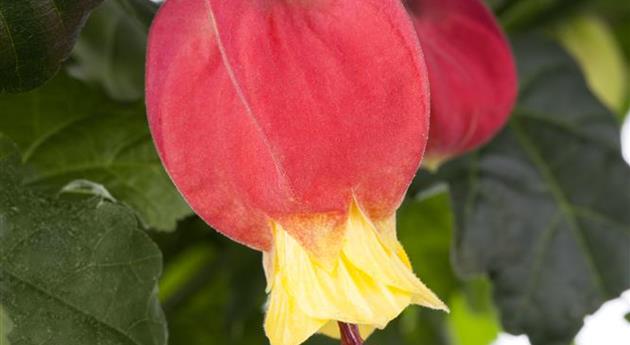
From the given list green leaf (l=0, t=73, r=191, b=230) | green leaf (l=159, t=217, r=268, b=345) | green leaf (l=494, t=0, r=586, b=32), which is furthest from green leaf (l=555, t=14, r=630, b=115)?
green leaf (l=0, t=73, r=191, b=230)

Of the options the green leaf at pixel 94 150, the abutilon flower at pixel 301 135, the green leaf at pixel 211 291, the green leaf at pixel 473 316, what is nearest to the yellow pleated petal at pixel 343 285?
the abutilon flower at pixel 301 135

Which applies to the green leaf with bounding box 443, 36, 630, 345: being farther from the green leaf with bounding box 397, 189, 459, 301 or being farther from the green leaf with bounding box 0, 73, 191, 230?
the green leaf with bounding box 0, 73, 191, 230

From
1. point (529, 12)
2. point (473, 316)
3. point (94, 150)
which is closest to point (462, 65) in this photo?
point (94, 150)

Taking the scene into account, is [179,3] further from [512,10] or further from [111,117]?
[512,10]

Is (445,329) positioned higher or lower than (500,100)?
lower

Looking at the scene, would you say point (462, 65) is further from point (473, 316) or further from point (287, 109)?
point (473, 316)

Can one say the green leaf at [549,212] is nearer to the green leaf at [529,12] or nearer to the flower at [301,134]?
the green leaf at [529,12]

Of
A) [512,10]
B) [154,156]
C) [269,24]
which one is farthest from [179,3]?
[512,10]
